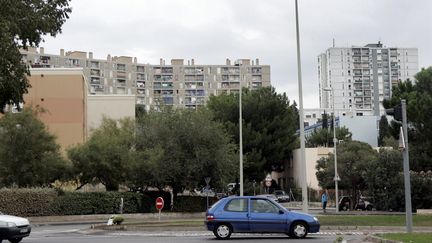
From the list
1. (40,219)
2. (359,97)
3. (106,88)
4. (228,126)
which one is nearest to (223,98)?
(228,126)

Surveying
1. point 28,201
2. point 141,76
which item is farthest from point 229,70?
point 28,201

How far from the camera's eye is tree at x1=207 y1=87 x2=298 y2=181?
70.5 metres

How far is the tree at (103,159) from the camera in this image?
4394cm

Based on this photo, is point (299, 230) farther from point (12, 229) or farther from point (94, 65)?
point (94, 65)

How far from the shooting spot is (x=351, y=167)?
5547cm

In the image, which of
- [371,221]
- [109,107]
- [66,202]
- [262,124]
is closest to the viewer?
[371,221]

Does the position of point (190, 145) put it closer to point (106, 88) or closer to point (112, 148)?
point (112, 148)

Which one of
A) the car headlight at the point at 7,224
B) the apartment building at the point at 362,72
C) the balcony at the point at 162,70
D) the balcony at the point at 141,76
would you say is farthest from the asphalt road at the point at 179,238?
the balcony at the point at 162,70

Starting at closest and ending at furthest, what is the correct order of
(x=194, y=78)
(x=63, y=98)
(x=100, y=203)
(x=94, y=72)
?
(x=100, y=203), (x=63, y=98), (x=94, y=72), (x=194, y=78)

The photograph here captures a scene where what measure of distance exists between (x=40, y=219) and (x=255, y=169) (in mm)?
33024

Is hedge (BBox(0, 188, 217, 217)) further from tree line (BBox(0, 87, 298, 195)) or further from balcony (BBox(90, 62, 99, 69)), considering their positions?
balcony (BBox(90, 62, 99, 69))

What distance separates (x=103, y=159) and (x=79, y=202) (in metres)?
3.67

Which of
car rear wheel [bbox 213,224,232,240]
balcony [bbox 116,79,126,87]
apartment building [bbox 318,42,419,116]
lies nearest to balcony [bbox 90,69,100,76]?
balcony [bbox 116,79,126,87]

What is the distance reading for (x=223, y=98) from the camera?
7606 centimetres
